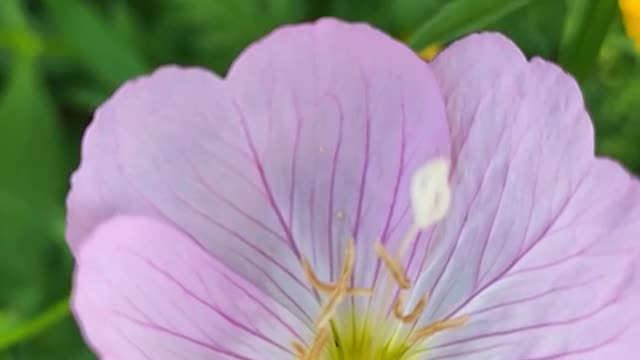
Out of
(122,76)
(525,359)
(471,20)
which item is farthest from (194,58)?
(525,359)

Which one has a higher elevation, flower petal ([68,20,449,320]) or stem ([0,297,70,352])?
flower petal ([68,20,449,320])

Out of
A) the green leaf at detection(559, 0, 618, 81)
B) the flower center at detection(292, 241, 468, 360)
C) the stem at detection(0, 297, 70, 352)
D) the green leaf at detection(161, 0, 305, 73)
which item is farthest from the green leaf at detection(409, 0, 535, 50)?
the green leaf at detection(161, 0, 305, 73)

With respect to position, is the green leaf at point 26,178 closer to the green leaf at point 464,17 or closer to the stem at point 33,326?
the stem at point 33,326

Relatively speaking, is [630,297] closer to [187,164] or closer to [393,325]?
[393,325]

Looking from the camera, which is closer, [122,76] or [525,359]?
[525,359]

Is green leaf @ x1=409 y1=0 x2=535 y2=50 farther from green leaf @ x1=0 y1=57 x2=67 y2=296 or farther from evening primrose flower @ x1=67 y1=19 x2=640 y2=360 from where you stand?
green leaf @ x1=0 y1=57 x2=67 y2=296

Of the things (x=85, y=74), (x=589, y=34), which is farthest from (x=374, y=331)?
(x=85, y=74)
